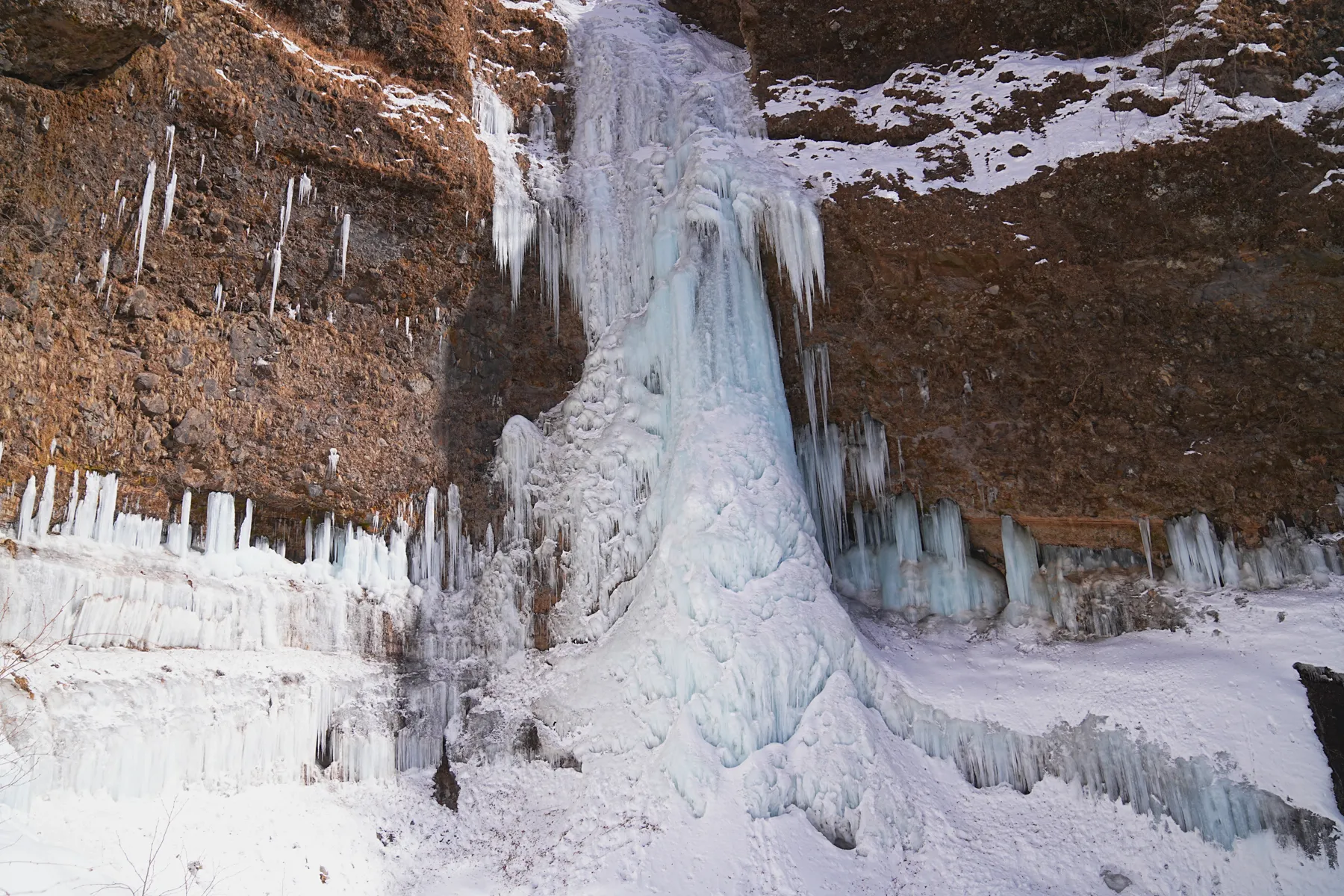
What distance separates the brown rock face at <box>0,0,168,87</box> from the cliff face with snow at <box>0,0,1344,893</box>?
48 mm

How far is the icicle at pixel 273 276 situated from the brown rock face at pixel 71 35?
222 cm

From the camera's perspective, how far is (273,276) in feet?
32.7

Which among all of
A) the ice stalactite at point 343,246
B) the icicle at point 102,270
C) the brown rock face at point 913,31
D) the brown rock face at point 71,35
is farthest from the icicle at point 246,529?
the brown rock face at point 913,31

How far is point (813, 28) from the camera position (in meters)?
12.3

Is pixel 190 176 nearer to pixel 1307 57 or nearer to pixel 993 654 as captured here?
pixel 993 654

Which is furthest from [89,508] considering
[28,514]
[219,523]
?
[219,523]

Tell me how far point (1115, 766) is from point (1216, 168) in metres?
6.31

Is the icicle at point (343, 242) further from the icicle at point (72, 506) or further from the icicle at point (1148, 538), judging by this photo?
the icicle at point (1148, 538)

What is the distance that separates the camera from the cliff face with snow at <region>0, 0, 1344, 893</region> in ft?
27.5

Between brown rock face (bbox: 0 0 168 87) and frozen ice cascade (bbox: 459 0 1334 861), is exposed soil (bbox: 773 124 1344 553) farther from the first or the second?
brown rock face (bbox: 0 0 168 87)

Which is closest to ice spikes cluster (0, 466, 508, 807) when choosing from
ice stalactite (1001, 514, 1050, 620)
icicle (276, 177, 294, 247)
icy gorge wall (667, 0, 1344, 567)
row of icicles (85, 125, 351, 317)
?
row of icicles (85, 125, 351, 317)

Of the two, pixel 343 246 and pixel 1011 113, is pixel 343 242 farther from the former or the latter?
pixel 1011 113

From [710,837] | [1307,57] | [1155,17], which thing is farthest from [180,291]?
[1307,57]

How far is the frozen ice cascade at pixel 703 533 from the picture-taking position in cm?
908
